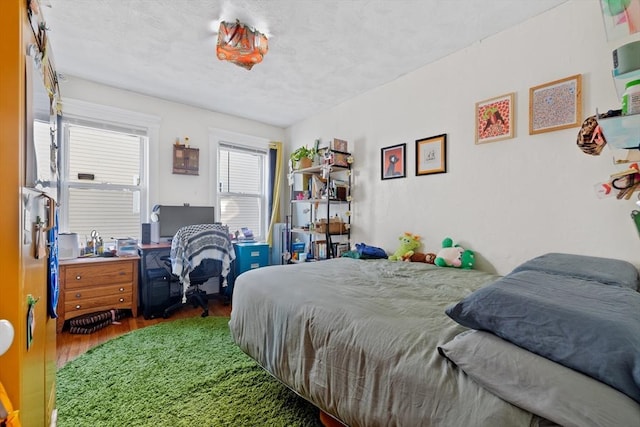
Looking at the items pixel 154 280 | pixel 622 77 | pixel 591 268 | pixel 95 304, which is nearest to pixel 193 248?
pixel 154 280

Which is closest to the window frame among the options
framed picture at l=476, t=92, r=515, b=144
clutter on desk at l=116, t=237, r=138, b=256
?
clutter on desk at l=116, t=237, r=138, b=256

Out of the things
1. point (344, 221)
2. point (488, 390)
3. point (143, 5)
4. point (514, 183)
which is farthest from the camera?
point (344, 221)

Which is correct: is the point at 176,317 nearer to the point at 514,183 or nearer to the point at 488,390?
the point at 488,390

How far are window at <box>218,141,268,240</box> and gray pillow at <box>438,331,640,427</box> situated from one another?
3.70 metres

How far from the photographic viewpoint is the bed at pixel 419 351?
0.68 meters

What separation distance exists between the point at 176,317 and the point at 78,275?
98 cm

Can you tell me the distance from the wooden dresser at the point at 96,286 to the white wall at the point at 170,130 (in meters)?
0.90

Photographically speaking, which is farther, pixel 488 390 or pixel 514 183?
pixel 514 183

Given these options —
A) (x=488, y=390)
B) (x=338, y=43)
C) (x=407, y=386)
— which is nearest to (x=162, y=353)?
(x=407, y=386)

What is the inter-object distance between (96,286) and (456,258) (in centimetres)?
334

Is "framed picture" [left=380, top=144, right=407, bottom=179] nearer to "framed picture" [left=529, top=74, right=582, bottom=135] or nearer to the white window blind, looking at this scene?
"framed picture" [left=529, top=74, right=582, bottom=135]

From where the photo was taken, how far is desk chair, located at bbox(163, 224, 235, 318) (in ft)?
9.39

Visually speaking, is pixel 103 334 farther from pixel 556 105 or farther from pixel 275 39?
pixel 556 105

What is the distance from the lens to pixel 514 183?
2061mm
